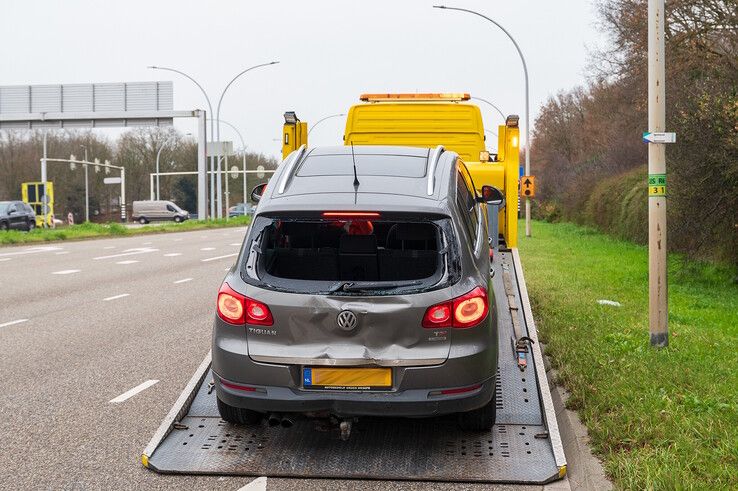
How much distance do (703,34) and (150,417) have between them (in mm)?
22569

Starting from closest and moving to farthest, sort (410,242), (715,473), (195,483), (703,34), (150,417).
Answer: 1. (715,473)
2. (195,483)
3. (410,242)
4. (150,417)
5. (703,34)

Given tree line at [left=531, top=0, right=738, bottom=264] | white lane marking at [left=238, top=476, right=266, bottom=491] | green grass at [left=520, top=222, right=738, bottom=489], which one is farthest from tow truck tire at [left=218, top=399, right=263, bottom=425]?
tree line at [left=531, top=0, right=738, bottom=264]

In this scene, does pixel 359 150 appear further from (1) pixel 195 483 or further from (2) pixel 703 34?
(2) pixel 703 34

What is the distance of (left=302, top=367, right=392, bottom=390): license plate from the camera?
471 centimetres

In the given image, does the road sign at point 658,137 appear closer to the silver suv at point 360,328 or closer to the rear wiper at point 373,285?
the silver suv at point 360,328

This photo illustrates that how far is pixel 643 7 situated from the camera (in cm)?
2653

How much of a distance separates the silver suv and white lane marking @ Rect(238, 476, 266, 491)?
1.21 feet

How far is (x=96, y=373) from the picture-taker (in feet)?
25.0

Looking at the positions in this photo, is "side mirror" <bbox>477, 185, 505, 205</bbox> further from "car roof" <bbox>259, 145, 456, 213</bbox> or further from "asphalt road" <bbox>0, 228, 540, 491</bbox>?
"asphalt road" <bbox>0, 228, 540, 491</bbox>

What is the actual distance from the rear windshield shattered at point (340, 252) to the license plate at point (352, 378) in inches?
Answer: 20.8

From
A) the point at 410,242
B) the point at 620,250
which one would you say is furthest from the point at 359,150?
the point at 620,250

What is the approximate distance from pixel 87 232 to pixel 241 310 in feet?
111

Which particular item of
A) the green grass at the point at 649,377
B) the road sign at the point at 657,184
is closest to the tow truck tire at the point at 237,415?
the green grass at the point at 649,377

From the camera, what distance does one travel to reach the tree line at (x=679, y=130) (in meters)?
13.0
